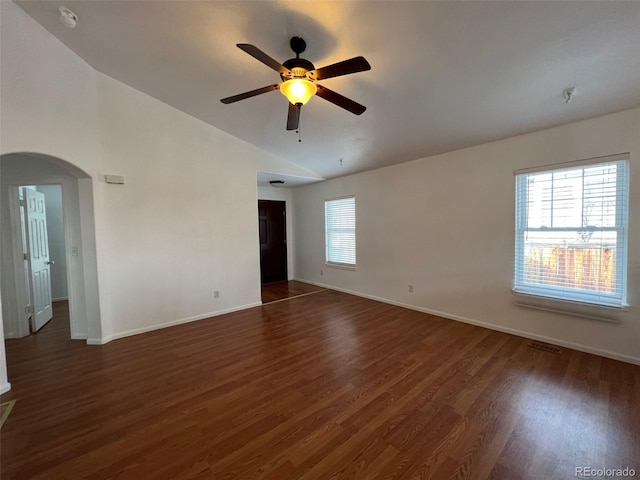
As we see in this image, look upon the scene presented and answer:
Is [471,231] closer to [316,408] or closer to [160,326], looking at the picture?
[316,408]

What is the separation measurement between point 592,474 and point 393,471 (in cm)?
110

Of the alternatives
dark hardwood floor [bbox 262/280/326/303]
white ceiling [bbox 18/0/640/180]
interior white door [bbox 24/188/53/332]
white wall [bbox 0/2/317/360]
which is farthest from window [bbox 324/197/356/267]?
interior white door [bbox 24/188/53/332]

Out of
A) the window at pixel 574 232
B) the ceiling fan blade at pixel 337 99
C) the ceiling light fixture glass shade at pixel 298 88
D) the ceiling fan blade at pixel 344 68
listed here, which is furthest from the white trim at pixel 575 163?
the ceiling light fixture glass shade at pixel 298 88

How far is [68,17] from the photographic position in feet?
7.39

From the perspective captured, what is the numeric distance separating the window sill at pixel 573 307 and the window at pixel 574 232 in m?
0.05

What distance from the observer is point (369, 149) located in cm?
395

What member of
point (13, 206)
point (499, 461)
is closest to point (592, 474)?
point (499, 461)

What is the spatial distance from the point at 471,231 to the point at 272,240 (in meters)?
4.40

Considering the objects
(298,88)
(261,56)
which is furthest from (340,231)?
(261,56)

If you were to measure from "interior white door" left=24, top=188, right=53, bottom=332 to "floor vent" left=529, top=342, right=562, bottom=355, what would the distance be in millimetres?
6305

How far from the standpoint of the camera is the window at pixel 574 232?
8.52ft

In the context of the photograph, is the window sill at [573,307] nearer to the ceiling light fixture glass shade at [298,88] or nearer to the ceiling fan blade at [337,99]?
the ceiling fan blade at [337,99]

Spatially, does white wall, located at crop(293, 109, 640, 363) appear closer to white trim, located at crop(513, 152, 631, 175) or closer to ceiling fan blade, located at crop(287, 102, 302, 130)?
white trim, located at crop(513, 152, 631, 175)

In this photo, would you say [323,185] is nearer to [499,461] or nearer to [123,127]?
[123,127]
